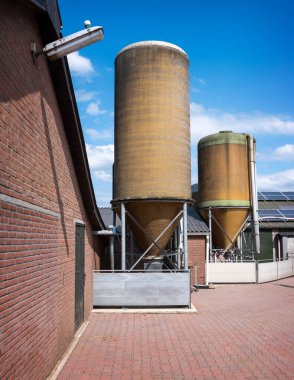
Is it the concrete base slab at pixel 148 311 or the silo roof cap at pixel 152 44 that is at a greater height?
the silo roof cap at pixel 152 44

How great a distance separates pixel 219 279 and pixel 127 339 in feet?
36.6

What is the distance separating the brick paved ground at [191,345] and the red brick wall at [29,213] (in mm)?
1089

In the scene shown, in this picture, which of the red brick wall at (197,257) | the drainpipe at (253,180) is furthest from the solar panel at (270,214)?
the red brick wall at (197,257)

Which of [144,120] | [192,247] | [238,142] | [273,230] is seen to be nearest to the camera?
[144,120]

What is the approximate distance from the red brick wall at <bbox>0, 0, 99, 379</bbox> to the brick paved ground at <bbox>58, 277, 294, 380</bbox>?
1089mm

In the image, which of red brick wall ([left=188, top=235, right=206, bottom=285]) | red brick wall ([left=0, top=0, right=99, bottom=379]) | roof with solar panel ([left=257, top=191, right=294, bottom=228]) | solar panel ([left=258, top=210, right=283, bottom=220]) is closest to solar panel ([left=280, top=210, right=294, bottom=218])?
roof with solar panel ([left=257, top=191, right=294, bottom=228])

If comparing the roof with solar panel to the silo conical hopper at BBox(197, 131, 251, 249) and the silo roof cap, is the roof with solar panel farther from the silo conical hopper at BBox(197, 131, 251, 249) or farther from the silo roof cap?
the silo roof cap

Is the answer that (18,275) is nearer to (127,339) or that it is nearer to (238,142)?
(127,339)

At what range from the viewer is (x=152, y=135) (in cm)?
1251

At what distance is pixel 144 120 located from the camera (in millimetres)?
12586

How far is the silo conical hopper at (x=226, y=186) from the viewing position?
2080 cm

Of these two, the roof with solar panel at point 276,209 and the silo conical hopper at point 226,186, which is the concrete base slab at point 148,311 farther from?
the roof with solar panel at point 276,209

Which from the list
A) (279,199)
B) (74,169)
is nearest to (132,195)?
(74,169)

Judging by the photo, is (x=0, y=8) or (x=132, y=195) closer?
(x=0, y=8)
